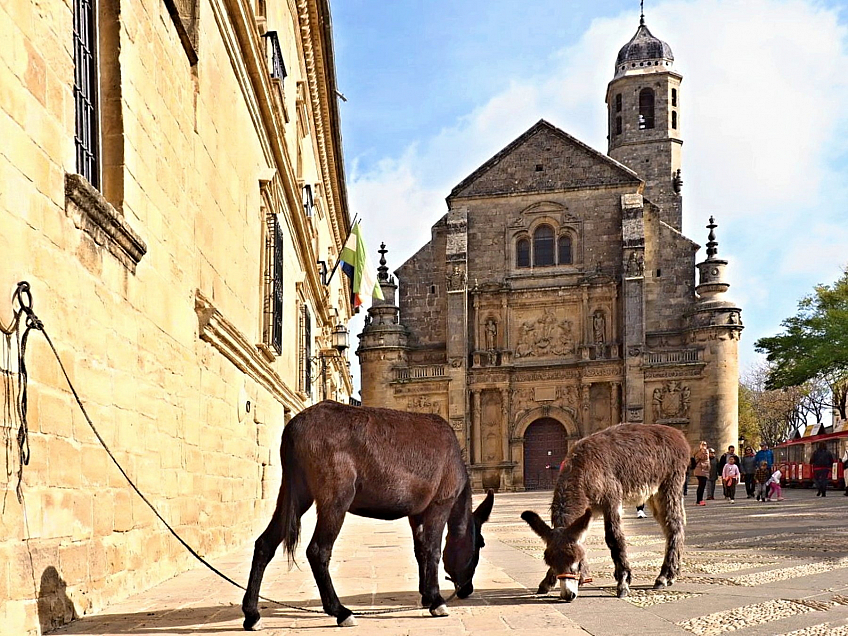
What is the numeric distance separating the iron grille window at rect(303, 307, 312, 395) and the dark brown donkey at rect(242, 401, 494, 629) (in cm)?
1558

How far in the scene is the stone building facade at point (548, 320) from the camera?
41625 millimetres

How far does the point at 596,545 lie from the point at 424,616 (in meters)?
6.73

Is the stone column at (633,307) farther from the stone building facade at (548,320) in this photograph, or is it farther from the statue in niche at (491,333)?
the statue in niche at (491,333)

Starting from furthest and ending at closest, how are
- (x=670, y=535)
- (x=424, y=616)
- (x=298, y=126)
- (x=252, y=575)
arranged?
(x=298, y=126) < (x=670, y=535) < (x=424, y=616) < (x=252, y=575)

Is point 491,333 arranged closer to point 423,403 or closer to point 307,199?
point 423,403

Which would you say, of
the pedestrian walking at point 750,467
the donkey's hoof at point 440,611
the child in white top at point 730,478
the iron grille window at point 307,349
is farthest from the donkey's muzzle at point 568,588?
the pedestrian walking at point 750,467

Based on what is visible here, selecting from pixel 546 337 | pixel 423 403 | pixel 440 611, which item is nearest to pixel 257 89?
pixel 440 611

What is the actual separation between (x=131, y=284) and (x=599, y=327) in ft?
125

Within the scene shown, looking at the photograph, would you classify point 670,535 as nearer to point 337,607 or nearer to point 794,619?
point 794,619

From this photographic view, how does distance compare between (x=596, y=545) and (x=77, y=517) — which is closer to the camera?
(x=77, y=517)

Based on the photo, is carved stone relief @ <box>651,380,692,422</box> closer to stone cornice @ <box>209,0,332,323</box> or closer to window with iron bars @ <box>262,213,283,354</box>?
stone cornice @ <box>209,0,332,323</box>

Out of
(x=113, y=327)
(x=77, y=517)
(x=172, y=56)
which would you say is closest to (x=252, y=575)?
(x=77, y=517)

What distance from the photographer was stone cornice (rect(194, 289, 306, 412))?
9.16 meters

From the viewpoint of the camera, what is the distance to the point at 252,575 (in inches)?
215
